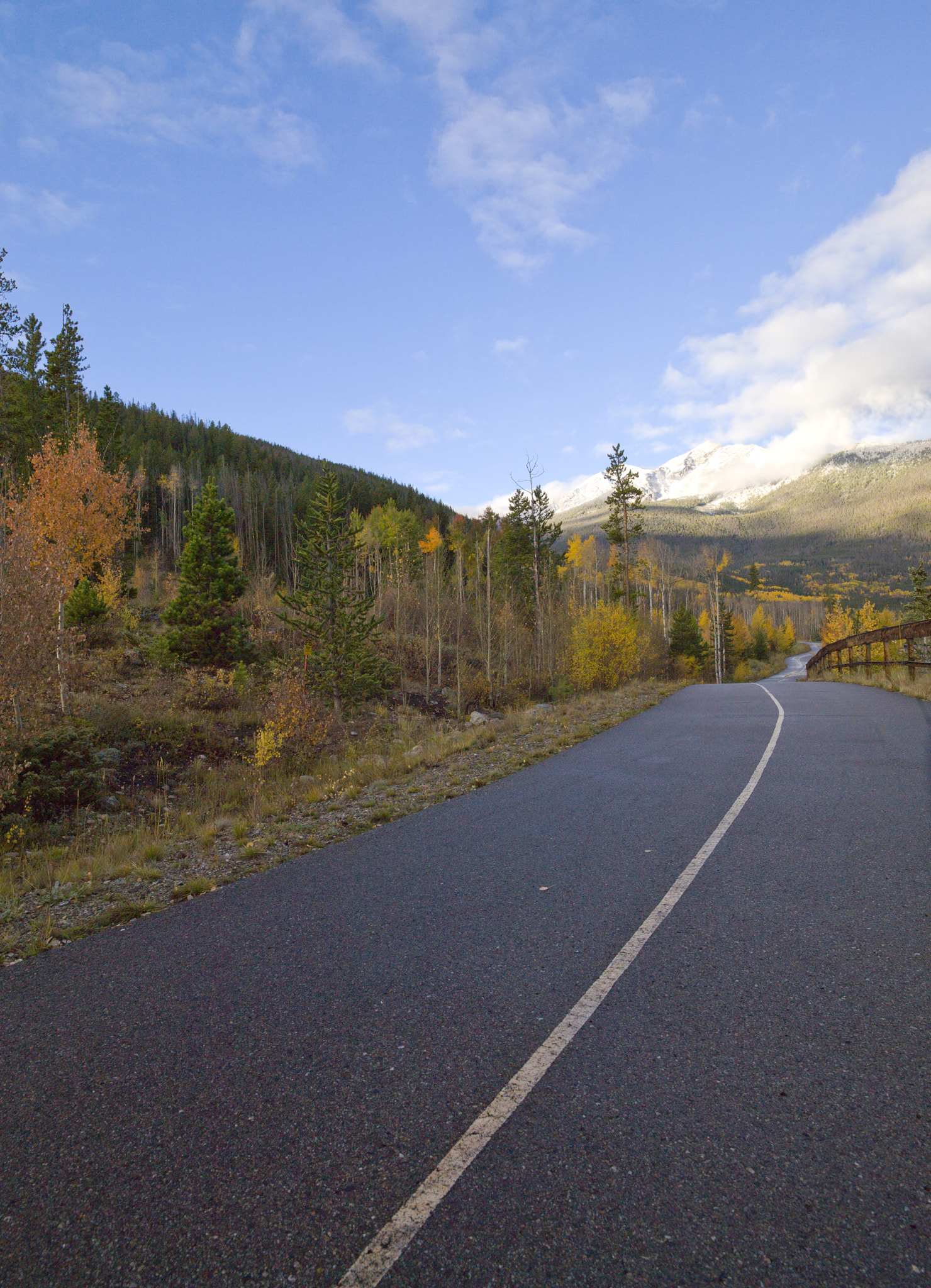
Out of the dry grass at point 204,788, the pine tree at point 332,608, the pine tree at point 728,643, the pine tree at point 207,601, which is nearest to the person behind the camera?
the dry grass at point 204,788

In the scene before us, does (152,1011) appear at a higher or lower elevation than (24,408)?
lower

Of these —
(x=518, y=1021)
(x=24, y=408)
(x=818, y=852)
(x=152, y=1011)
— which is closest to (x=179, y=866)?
(x=152, y=1011)

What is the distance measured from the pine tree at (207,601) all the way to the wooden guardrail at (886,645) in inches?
981

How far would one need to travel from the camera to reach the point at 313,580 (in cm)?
2800

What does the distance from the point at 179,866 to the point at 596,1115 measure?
5.33 metres

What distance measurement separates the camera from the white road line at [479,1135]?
197cm

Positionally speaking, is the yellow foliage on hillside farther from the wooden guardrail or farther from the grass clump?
the grass clump

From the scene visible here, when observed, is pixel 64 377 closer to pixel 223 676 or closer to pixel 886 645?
pixel 223 676

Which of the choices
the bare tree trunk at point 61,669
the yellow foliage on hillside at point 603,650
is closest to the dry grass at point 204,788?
the bare tree trunk at point 61,669

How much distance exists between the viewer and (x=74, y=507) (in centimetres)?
2042

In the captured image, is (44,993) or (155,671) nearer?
(44,993)

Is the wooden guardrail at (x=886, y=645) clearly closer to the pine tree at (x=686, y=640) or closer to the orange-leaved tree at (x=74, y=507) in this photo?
the orange-leaved tree at (x=74, y=507)

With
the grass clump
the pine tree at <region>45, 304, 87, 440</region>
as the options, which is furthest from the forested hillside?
the grass clump

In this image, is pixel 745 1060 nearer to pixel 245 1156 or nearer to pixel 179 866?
pixel 245 1156
